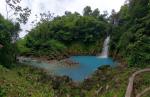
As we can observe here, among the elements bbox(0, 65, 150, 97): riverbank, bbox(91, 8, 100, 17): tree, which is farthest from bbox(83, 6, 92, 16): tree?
bbox(0, 65, 150, 97): riverbank

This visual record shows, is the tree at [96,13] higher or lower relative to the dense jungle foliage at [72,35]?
higher

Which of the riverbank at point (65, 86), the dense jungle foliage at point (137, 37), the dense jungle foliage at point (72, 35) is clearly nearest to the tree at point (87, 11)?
the dense jungle foliage at point (72, 35)

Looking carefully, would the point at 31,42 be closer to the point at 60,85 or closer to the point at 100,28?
the point at 100,28

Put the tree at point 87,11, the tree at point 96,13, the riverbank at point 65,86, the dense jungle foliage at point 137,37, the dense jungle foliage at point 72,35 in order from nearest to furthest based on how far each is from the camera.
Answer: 1. the riverbank at point 65,86
2. the dense jungle foliage at point 137,37
3. the dense jungle foliage at point 72,35
4. the tree at point 96,13
5. the tree at point 87,11

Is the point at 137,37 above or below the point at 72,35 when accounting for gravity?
below

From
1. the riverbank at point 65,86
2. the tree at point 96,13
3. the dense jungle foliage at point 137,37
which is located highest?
the tree at point 96,13

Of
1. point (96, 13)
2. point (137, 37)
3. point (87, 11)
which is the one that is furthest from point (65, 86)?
point (87, 11)

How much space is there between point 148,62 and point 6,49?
1230cm

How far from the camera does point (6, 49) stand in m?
30.1

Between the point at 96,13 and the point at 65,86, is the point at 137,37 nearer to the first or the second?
the point at 65,86

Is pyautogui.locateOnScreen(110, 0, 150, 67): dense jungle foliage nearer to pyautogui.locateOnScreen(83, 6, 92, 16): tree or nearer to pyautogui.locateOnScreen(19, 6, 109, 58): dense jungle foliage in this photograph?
pyautogui.locateOnScreen(19, 6, 109, 58): dense jungle foliage

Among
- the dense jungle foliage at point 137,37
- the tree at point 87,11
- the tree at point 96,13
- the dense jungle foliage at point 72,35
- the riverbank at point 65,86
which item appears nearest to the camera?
the riverbank at point 65,86

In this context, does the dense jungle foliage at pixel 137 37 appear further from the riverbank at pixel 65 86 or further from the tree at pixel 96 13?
the tree at pixel 96 13

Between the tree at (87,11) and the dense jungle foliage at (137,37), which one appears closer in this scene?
the dense jungle foliage at (137,37)
